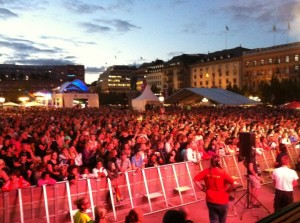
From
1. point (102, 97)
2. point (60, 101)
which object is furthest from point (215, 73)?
point (60, 101)

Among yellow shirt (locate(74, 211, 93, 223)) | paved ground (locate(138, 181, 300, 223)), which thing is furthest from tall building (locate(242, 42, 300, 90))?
yellow shirt (locate(74, 211, 93, 223))

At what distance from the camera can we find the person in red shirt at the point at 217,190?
6.86 metres

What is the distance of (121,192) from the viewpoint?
8.83 m

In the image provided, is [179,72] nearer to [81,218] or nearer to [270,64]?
[270,64]

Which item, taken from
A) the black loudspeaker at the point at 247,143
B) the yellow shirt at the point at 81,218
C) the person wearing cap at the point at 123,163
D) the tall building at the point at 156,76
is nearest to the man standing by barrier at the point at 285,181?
the black loudspeaker at the point at 247,143

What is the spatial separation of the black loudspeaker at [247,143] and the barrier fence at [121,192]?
178cm

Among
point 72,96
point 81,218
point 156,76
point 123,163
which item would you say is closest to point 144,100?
point 72,96

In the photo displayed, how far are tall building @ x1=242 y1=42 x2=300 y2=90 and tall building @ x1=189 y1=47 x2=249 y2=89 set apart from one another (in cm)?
307

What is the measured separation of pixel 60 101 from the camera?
5775cm

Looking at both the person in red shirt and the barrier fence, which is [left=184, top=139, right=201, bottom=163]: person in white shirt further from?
the person in red shirt

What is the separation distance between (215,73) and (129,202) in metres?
100

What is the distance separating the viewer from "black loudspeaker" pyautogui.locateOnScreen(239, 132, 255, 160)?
9055 mm

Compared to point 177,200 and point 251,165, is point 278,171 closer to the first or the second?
point 251,165

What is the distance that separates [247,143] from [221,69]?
97648 millimetres
